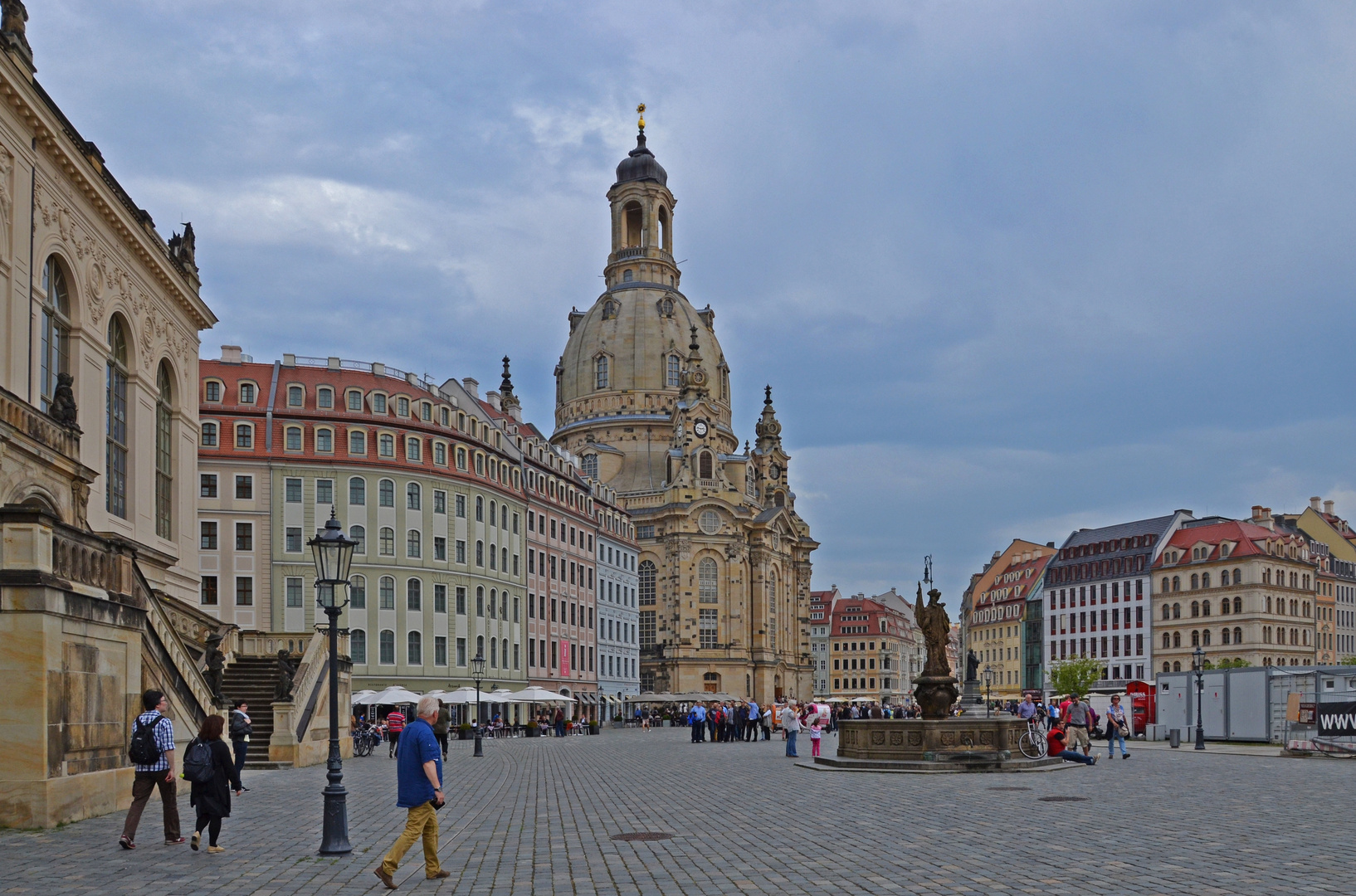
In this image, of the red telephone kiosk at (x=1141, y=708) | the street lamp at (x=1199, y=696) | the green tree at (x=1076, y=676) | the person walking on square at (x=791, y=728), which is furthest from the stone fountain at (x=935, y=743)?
the green tree at (x=1076, y=676)

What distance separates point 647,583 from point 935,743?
106 meters

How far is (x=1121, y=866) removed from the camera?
14.7 m

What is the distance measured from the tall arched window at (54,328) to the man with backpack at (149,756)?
56.3ft

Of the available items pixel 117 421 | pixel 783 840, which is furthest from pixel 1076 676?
pixel 783 840

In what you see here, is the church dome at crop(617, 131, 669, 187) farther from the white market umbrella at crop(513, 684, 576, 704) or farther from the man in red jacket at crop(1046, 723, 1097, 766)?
the man in red jacket at crop(1046, 723, 1097, 766)

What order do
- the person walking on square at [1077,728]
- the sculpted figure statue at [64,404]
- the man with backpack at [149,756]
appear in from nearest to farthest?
the man with backpack at [149,756], the sculpted figure statue at [64,404], the person walking on square at [1077,728]

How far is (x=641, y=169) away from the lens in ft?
531

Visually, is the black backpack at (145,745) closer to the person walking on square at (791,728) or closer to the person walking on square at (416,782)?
the person walking on square at (416,782)

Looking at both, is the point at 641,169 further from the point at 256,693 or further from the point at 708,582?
the point at 256,693

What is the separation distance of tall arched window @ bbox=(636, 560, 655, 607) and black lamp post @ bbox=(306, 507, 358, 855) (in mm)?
118945

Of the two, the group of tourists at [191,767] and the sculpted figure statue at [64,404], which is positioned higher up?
the sculpted figure statue at [64,404]

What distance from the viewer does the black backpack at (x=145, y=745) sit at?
1614cm

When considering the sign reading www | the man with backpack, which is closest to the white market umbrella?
the sign reading www

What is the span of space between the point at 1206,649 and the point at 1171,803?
103911mm
